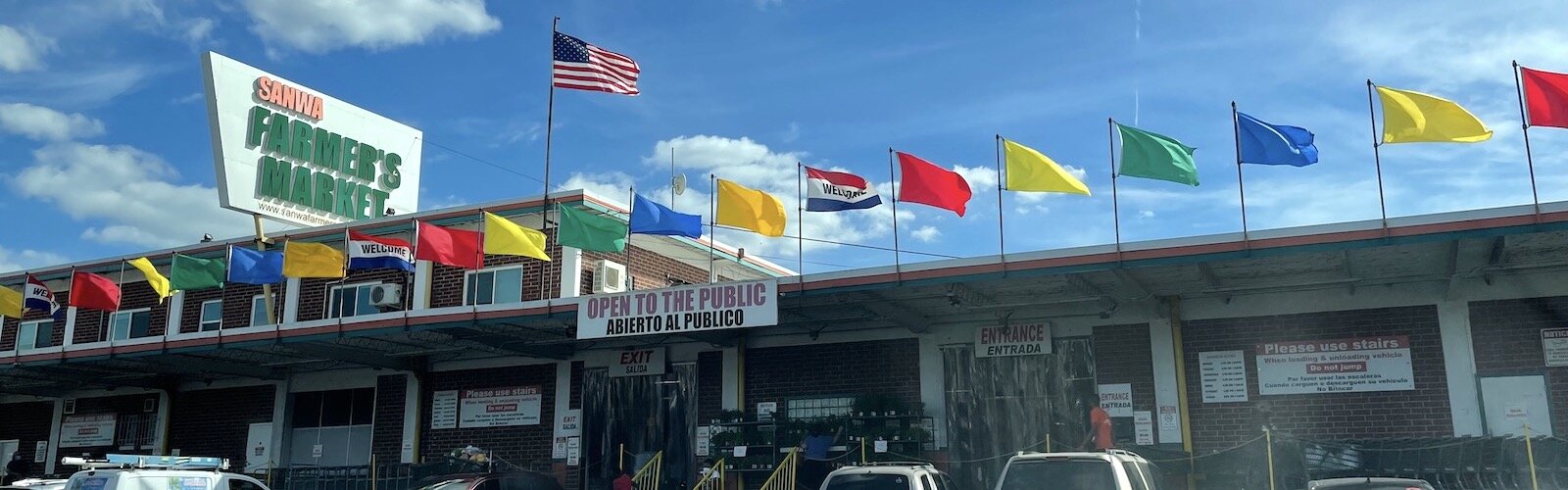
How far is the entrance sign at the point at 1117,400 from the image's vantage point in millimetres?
18750

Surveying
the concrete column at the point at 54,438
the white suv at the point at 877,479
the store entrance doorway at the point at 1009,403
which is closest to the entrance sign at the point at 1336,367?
the store entrance doorway at the point at 1009,403

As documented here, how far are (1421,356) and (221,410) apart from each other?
2413 centimetres

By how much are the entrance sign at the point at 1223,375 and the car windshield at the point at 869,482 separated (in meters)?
6.67

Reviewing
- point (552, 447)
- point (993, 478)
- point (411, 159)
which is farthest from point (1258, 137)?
point (411, 159)

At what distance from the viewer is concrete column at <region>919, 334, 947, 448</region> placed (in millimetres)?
20016

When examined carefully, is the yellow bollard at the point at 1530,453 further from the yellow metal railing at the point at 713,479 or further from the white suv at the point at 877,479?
the yellow metal railing at the point at 713,479

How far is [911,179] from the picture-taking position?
18906 millimetres

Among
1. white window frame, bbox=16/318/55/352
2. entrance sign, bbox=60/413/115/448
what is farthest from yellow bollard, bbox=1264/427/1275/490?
white window frame, bbox=16/318/55/352

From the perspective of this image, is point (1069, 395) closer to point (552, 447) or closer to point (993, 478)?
point (993, 478)

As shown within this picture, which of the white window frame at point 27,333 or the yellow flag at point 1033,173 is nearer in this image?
the yellow flag at point 1033,173

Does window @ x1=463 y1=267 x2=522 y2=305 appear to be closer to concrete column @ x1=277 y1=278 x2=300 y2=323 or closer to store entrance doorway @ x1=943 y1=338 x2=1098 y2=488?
concrete column @ x1=277 y1=278 x2=300 y2=323

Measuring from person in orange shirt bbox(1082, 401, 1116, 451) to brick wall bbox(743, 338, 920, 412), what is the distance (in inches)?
111

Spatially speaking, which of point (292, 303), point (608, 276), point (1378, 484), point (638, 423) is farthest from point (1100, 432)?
point (292, 303)

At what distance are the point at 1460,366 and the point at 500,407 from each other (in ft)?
54.4
